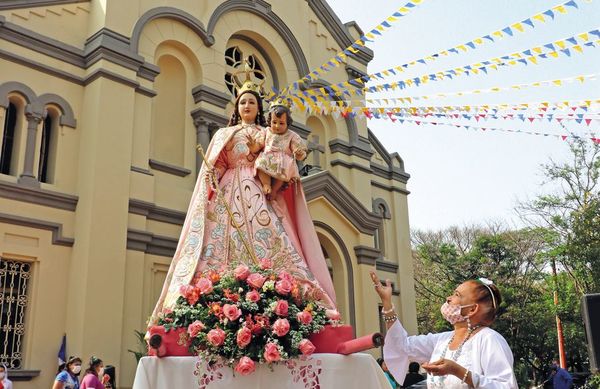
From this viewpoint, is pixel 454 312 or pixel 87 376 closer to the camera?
pixel 454 312

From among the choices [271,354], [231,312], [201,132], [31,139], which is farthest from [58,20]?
[271,354]

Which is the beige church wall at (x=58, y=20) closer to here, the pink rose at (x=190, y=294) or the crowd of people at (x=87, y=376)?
the crowd of people at (x=87, y=376)

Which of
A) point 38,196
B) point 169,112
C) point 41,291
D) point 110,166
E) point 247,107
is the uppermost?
point 169,112

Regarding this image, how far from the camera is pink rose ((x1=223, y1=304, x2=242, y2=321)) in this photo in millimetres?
3902

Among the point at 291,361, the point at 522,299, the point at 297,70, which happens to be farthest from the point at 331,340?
the point at 522,299

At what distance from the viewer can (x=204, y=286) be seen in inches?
164

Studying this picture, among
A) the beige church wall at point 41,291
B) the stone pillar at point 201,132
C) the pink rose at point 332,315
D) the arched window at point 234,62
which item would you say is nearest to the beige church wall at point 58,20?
the stone pillar at point 201,132

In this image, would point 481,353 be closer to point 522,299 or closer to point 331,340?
point 331,340

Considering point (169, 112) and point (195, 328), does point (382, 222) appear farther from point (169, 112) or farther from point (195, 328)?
point (195, 328)

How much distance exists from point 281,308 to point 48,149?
368 inches

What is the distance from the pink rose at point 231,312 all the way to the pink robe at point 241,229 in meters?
0.60

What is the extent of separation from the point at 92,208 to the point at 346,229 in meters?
6.75

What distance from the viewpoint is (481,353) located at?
308 centimetres

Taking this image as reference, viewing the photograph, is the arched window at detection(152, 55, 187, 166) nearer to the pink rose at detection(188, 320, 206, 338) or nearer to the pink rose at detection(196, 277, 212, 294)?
the pink rose at detection(196, 277, 212, 294)
